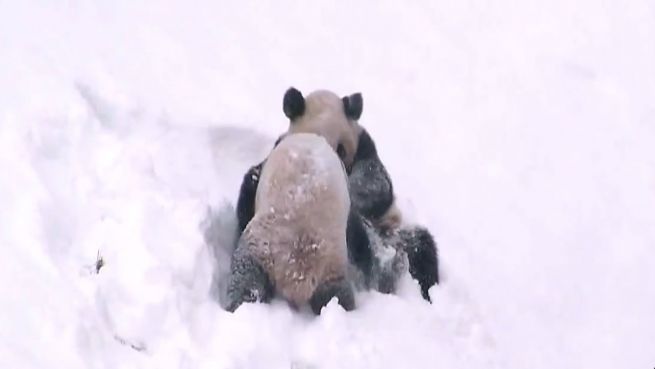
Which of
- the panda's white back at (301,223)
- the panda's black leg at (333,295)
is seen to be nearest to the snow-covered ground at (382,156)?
the panda's black leg at (333,295)

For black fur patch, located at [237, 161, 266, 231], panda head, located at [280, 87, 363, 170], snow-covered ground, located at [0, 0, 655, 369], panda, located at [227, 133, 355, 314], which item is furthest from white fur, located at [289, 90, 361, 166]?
panda, located at [227, 133, 355, 314]

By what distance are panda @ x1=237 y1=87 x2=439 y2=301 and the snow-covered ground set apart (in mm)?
165

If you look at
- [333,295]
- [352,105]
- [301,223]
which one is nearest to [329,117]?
[352,105]

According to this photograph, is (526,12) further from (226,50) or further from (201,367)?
(201,367)

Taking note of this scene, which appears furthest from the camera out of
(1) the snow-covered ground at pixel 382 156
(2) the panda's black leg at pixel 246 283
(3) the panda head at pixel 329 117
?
(3) the panda head at pixel 329 117

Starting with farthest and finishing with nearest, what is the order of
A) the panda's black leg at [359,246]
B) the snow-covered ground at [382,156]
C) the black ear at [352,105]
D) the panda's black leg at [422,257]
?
the black ear at [352,105] < the panda's black leg at [422,257] < the panda's black leg at [359,246] < the snow-covered ground at [382,156]

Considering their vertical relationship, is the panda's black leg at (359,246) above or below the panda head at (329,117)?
below

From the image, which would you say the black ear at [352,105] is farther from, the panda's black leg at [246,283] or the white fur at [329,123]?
the panda's black leg at [246,283]

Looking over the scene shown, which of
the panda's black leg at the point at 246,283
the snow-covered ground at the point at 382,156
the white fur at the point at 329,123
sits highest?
the white fur at the point at 329,123

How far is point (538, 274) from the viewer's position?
7789 millimetres

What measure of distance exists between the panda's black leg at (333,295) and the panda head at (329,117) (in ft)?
3.70

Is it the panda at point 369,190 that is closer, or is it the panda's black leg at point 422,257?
the panda at point 369,190

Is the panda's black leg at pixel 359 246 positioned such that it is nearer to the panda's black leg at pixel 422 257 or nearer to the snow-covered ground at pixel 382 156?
the snow-covered ground at pixel 382 156

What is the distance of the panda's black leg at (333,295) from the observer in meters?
5.62
